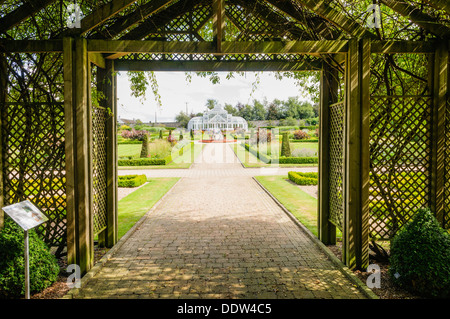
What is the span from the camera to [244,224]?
6.63 m

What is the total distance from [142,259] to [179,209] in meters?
3.56

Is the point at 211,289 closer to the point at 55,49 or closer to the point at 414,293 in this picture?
the point at 414,293

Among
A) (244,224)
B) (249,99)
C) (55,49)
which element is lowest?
(244,224)

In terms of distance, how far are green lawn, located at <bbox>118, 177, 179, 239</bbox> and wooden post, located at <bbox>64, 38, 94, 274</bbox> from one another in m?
1.80

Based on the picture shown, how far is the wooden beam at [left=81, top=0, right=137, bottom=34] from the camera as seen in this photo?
373 cm

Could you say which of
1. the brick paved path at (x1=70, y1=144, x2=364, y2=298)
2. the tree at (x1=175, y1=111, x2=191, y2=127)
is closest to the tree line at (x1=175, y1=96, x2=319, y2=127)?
the tree at (x1=175, y1=111, x2=191, y2=127)

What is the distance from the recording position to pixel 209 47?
158 inches

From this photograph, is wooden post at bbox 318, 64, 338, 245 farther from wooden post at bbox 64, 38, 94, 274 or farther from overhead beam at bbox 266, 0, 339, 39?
wooden post at bbox 64, 38, 94, 274

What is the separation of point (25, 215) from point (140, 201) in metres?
6.16

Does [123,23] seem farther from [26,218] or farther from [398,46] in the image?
[398,46]

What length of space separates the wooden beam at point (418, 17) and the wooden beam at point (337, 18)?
40 centimetres
